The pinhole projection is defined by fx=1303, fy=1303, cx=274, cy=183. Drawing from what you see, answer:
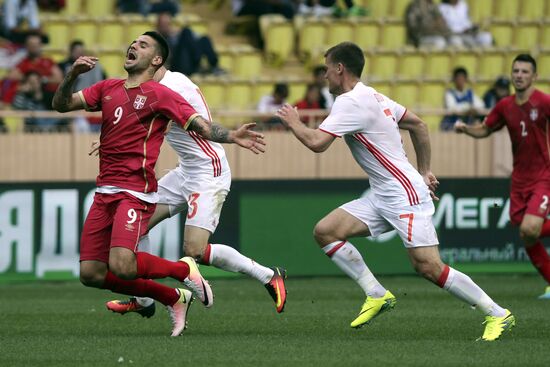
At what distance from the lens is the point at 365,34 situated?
21.2 meters

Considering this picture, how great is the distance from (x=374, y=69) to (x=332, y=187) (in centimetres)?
481

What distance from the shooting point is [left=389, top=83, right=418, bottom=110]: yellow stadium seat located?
19844 mm

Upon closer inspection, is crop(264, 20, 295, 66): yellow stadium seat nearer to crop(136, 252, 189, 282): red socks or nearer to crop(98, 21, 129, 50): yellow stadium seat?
crop(98, 21, 129, 50): yellow stadium seat

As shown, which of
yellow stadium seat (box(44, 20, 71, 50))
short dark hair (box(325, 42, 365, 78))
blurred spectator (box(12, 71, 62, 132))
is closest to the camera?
short dark hair (box(325, 42, 365, 78))

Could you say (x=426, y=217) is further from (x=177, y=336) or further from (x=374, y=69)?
(x=374, y=69)

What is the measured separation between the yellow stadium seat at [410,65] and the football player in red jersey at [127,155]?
37.9ft

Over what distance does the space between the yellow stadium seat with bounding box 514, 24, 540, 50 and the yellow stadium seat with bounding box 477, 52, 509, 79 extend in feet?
3.15

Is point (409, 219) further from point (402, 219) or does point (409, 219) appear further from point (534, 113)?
point (534, 113)

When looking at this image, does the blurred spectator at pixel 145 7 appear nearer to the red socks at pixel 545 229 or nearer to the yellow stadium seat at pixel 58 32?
the yellow stadium seat at pixel 58 32

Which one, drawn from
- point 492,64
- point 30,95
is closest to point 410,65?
point 492,64

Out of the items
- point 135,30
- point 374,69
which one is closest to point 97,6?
point 135,30

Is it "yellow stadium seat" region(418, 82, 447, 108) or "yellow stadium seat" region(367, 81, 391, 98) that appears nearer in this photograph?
"yellow stadium seat" region(367, 81, 391, 98)

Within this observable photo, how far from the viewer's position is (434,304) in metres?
12.6

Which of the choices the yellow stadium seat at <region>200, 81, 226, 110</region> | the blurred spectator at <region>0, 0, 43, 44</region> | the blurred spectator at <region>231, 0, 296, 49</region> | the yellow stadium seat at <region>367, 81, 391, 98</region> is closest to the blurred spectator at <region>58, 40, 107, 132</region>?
the blurred spectator at <region>0, 0, 43, 44</region>
